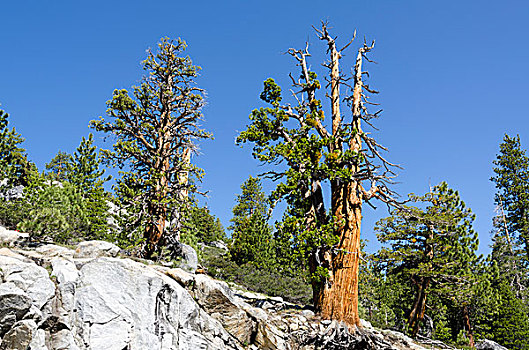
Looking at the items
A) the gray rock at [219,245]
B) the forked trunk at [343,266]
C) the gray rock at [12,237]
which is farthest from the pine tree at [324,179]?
the gray rock at [219,245]

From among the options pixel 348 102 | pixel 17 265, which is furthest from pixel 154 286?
pixel 348 102

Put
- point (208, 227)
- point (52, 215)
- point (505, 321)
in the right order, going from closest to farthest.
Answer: point (52, 215) < point (505, 321) < point (208, 227)

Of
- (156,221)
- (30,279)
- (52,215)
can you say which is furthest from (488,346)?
(30,279)

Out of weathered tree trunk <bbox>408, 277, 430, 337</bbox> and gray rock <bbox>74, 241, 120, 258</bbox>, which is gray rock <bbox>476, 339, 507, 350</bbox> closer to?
weathered tree trunk <bbox>408, 277, 430, 337</bbox>

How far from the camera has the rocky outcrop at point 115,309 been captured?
23.3ft

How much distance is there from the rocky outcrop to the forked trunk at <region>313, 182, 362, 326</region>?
1269 mm

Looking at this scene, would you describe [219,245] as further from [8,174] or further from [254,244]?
[8,174]

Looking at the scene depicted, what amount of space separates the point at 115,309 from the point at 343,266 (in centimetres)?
783

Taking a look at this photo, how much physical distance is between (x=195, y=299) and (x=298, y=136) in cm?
735

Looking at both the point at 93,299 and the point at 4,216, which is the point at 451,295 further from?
the point at 4,216

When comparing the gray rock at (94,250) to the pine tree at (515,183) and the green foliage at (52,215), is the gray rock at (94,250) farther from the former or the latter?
the pine tree at (515,183)

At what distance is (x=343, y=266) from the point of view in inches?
552

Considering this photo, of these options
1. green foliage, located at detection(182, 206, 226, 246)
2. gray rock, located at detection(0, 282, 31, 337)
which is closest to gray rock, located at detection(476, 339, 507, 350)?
green foliage, located at detection(182, 206, 226, 246)

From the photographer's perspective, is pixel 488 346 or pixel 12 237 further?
pixel 488 346
